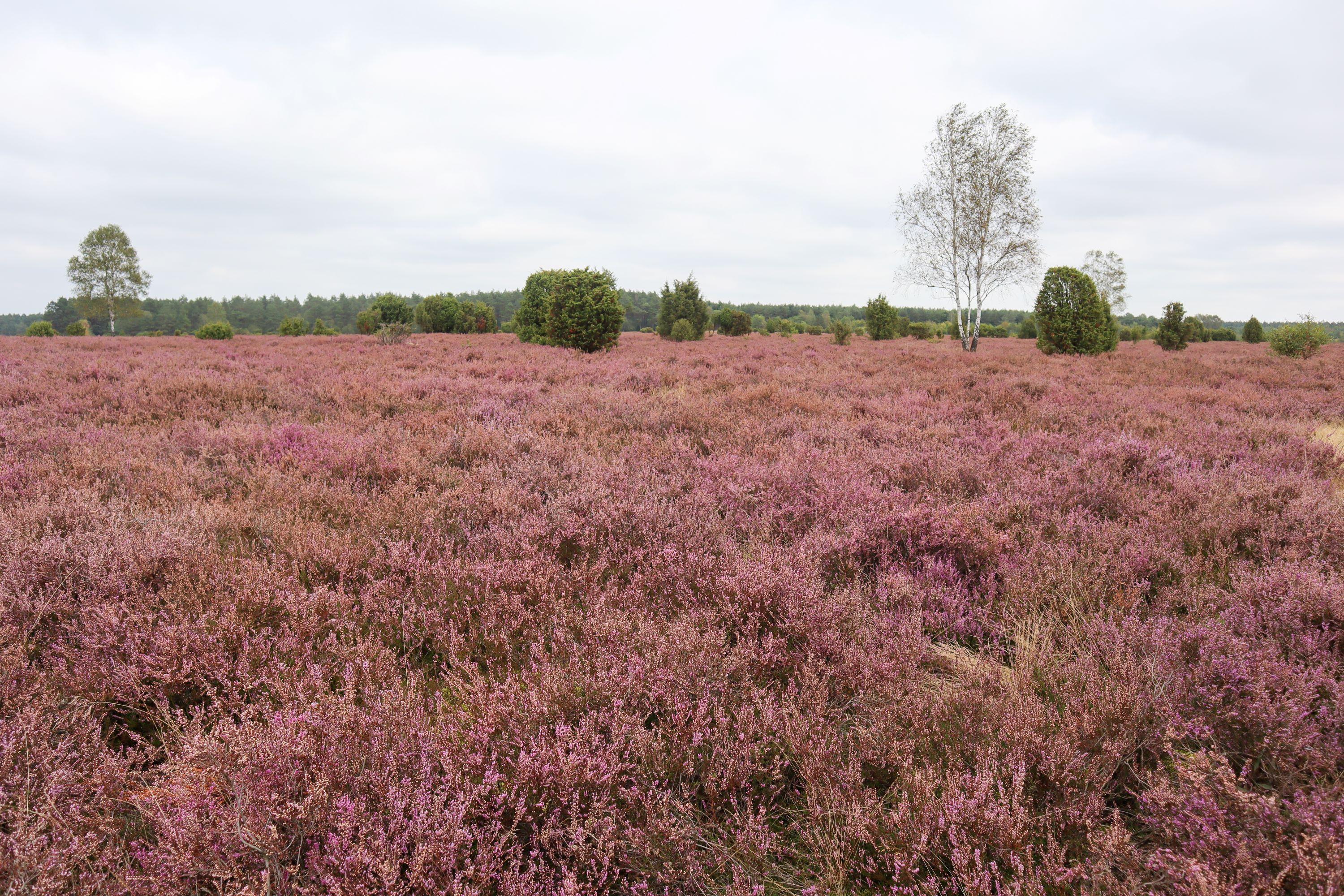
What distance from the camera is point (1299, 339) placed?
18.0 metres

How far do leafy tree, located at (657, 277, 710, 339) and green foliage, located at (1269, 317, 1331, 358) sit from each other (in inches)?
972

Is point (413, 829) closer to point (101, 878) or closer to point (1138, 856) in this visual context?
point (101, 878)

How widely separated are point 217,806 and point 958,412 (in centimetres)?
834

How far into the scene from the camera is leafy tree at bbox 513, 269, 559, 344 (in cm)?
2752

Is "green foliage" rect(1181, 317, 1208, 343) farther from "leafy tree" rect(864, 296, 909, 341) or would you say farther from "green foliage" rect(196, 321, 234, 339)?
"green foliage" rect(196, 321, 234, 339)

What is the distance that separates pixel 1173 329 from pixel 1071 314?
541 inches

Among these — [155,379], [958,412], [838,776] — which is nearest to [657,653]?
[838,776]

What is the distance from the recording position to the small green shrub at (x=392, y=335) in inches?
816

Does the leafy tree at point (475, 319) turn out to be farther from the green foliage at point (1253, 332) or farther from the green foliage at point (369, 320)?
the green foliage at point (1253, 332)

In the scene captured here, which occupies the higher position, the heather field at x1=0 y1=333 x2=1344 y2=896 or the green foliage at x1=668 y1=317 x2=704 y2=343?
the green foliage at x1=668 y1=317 x2=704 y2=343

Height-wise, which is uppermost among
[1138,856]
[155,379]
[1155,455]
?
[155,379]

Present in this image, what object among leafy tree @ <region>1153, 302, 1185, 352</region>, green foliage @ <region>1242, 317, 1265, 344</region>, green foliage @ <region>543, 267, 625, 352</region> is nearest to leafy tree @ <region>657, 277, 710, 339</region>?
→ green foliage @ <region>543, 267, 625, 352</region>

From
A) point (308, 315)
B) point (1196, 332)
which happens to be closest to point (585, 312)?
point (1196, 332)

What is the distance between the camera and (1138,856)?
60.4 inches
